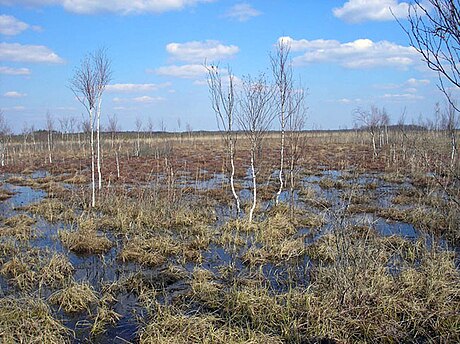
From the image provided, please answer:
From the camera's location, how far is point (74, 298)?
5.71 meters

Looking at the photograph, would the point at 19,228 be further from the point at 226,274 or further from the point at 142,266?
the point at 226,274

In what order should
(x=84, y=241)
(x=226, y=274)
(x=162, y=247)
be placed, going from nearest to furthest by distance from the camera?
(x=226, y=274) < (x=162, y=247) < (x=84, y=241)

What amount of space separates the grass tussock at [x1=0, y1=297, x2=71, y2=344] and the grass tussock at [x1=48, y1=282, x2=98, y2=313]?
437 millimetres

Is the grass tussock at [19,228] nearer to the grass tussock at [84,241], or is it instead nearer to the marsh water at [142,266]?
the marsh water at [142,266]

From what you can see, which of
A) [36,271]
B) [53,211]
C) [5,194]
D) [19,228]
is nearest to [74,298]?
[36,271]

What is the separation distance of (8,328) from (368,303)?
467cm

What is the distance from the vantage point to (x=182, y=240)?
29.5 ft

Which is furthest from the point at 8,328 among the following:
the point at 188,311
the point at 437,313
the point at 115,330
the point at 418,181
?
the point at 418,181

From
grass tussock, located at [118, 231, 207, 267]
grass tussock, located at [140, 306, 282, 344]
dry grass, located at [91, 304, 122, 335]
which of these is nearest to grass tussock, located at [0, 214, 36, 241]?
grass tussock, located at [118, 231, 207, 267]

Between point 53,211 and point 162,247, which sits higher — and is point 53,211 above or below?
above

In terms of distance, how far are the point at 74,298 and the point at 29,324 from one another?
1.01 metres

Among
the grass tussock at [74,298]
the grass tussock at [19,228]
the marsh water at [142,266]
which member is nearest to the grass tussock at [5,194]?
the marsh water at [142,266]

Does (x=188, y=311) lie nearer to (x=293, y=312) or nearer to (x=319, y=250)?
(x=293, y=312)

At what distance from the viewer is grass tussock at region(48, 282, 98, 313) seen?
18.5ft
